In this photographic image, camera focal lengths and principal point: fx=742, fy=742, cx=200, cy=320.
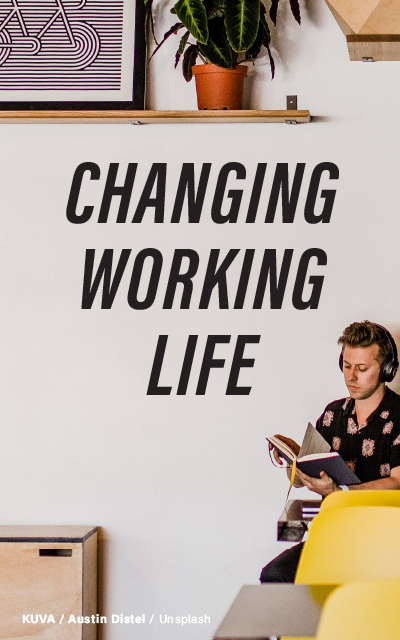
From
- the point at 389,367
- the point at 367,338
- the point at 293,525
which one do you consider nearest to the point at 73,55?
the point at 367,338

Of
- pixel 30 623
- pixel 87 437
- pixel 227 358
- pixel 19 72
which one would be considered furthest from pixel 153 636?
pixel 19 72

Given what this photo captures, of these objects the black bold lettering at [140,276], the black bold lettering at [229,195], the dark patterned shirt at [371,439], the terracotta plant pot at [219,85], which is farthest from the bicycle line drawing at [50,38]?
the dark patterned shirt at [371,439]

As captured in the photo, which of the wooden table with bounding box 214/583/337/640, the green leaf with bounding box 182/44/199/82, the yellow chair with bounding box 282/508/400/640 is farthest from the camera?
the green leaf with bounding box 182/44/199/82

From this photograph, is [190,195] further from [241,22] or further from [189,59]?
[241,22]

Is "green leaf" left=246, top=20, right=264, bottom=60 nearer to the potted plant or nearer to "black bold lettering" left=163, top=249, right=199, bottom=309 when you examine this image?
the potted plant

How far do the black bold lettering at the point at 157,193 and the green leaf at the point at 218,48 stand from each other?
52cm

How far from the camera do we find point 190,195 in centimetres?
342

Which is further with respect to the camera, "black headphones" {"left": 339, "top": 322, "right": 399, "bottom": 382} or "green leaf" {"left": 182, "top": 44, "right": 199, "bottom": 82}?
"green leaf" {"left": 182, "top": 44, "right": 199, "bottom": 82}

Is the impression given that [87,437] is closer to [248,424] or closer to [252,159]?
[248,424]

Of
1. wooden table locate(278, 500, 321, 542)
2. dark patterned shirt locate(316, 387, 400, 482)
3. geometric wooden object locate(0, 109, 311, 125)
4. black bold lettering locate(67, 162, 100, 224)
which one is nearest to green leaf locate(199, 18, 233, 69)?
geometric wooden object locate(0, 109, 311, 125)

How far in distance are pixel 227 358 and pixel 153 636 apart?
1.29 m

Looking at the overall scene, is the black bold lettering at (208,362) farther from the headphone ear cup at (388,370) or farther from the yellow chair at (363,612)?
the yellow chair at (363,612)

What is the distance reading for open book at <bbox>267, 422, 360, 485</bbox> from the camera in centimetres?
262

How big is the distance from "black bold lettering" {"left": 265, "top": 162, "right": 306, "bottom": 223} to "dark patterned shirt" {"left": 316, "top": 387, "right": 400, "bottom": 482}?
91 centimetres
